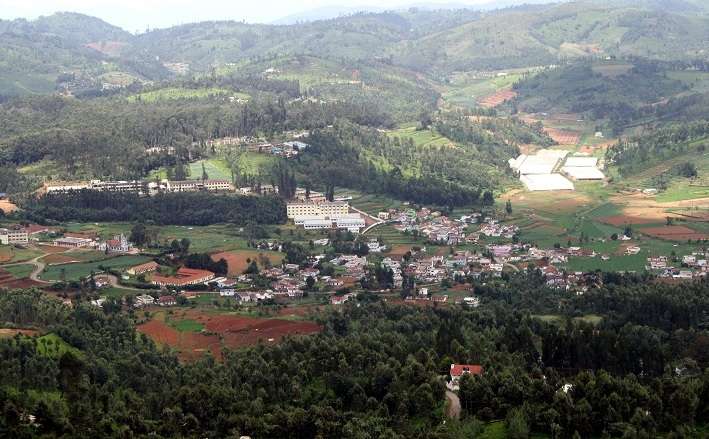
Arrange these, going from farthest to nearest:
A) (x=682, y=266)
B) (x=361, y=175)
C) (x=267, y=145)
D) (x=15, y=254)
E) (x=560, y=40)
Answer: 1. (x=560, y=40)
2. (x=267, y=145)
3. (x=361, y=175)
4. (x=15, y=254)
5. (x=682, y=266)

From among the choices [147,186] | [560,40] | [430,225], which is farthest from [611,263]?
[560,40]

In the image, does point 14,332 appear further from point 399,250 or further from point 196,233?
point 399,250

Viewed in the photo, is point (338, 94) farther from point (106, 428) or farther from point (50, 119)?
point (106, 428)

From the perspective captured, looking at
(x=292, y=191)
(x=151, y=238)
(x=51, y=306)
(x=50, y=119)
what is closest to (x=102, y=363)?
(x=51, y=306)

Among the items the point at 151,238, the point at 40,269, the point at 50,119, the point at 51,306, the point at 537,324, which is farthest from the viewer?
the point at 50,119

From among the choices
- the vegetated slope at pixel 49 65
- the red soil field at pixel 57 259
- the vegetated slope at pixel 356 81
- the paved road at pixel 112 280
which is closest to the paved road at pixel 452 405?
the paved road at pixel 112 280

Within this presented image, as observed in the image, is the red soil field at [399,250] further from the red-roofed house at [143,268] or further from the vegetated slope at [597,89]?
the vegetated slope at [597,89]

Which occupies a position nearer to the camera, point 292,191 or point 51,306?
point 51,306

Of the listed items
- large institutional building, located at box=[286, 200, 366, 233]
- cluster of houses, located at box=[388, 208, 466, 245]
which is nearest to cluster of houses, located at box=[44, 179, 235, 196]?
large institutional building, located at box=[286, 200, 366, 233]
